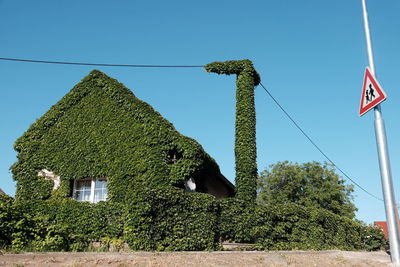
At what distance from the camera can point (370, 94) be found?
8.48 m

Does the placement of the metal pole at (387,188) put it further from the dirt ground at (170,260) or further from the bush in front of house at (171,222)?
the bush in front of house at (171,222)

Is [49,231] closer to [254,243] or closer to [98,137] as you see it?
[98,137]

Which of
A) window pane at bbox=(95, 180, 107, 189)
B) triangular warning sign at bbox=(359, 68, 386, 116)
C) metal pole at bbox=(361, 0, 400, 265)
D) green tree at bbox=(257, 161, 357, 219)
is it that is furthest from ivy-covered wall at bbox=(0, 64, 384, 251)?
green tree at bbox=(257, 161, 357, 219)

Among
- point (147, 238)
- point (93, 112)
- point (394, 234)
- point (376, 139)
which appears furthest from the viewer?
point (93, 112)

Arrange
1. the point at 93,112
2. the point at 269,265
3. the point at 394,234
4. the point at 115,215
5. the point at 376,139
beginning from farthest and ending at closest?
the point at 93,112 < the point at 115,215 < the point at 269,265 < the point at 376,139 < the point at 394,234

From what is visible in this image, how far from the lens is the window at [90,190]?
676 inches

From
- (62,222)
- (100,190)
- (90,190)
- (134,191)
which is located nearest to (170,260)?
(134,191)

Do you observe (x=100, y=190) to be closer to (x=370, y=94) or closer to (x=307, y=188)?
(x=370, y=94)

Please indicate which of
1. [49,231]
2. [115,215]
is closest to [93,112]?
[115,215]

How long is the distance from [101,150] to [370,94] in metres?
12.7

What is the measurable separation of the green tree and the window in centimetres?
2828

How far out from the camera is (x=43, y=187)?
17422mm

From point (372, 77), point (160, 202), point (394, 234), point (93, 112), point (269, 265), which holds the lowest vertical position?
point (269, 265)

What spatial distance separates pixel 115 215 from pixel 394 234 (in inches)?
443
